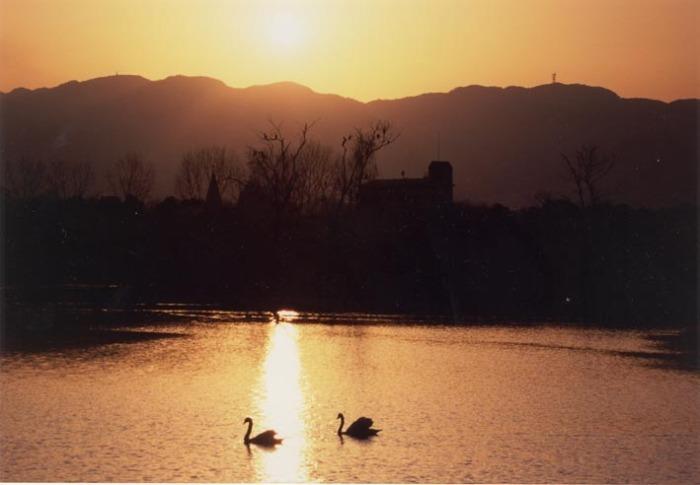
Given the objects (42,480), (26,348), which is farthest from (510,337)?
(42,480)

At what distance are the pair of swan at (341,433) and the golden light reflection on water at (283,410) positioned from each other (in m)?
0.29

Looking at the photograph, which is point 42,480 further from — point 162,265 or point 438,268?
point 162,265

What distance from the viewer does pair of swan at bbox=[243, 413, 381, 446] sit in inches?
962

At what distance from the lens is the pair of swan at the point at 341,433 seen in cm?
2444

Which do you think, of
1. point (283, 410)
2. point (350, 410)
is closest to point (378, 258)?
point (350, 410)

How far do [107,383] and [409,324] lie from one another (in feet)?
73.1

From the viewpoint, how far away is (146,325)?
49.7 meters

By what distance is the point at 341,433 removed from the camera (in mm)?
25719

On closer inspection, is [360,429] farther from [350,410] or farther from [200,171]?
[200,171]

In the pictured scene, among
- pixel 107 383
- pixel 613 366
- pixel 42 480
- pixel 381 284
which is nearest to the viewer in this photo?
pixel 42 480

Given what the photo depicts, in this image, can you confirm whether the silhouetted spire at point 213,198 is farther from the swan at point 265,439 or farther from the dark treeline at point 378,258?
the swan at point 265,439

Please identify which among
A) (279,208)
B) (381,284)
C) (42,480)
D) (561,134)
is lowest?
(42,480)

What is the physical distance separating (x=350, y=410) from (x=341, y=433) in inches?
136

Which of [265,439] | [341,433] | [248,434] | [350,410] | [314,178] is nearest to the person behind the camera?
[265,439]
